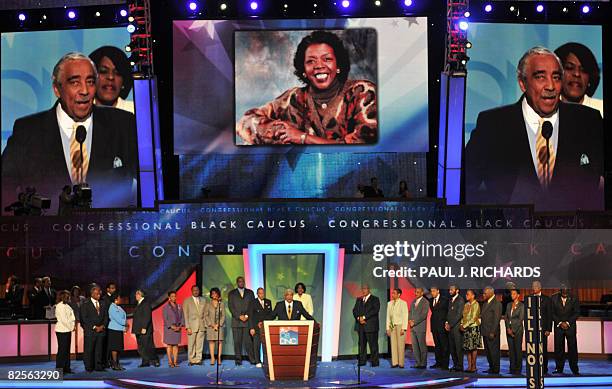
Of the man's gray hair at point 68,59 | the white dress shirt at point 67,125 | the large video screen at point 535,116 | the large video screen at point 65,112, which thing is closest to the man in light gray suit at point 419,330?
the large video screen at point 535,116

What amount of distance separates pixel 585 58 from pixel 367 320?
9.02 m

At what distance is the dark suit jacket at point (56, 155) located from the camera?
23.4 m

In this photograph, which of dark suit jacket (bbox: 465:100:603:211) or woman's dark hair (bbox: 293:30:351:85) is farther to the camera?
dark suit jacket (bbox: 465:100:603:211)

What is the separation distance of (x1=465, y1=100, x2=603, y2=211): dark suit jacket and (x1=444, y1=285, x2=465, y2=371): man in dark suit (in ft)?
21.1

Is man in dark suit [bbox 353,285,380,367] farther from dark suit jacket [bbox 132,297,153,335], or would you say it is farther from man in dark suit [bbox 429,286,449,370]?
dark suit jacket [bbox 132,297,153,335]

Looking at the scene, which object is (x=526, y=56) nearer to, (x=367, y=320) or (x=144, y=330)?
(x=367, y=320)

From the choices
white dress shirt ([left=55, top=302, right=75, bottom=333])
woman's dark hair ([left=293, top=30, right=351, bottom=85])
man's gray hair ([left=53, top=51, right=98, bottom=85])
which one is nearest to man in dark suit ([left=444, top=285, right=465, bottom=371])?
white dress shirt ([left=55, top=302, right=75, bottom=333])

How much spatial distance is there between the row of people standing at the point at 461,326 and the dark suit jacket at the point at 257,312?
1373mm

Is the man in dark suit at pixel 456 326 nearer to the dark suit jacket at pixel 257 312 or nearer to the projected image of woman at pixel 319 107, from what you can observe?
the dark suit jacket at pixel 257 312

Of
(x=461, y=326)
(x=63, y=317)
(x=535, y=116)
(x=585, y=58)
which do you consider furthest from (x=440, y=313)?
(x=585, y=58)

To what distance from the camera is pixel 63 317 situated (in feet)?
54.2

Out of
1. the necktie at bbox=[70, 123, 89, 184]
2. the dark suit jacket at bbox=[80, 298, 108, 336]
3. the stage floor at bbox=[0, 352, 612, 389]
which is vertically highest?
the necktie at bbox=[70, 123, 89, 184]

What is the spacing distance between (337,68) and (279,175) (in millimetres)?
2502

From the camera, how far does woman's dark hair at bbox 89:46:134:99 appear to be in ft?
77.1
